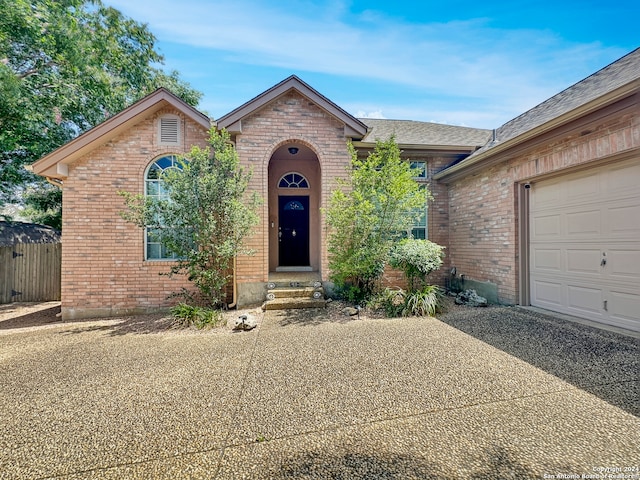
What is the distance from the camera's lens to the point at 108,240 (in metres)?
6.55

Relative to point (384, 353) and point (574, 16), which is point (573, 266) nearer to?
point (384, 353)

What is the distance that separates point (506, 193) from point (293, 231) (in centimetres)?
578

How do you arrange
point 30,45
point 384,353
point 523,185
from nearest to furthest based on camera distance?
point 384,353 < point 523,185 < point 30,45

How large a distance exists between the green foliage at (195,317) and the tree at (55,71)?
810 cm

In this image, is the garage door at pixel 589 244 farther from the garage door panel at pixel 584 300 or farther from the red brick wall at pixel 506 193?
the red brick wall at pixel 506 193

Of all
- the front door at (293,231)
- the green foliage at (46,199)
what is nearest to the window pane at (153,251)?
the front door at (293,231)

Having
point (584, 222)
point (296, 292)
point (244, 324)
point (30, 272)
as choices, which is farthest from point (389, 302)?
point (30, 272)

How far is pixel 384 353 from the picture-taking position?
12.5ft

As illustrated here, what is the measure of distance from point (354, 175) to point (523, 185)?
3685 mm

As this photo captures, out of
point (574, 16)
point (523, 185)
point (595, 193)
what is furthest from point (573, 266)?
point (574, 16)

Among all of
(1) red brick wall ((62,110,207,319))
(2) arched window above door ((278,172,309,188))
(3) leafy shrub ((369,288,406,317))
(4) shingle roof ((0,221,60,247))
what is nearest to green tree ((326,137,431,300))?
(3) leafy shrub ((369,288,406,317))

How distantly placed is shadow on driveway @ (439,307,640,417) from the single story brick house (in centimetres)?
82

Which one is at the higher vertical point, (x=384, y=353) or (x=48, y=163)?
(x=48, y=163)

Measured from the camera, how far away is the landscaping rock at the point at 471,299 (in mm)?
6363
